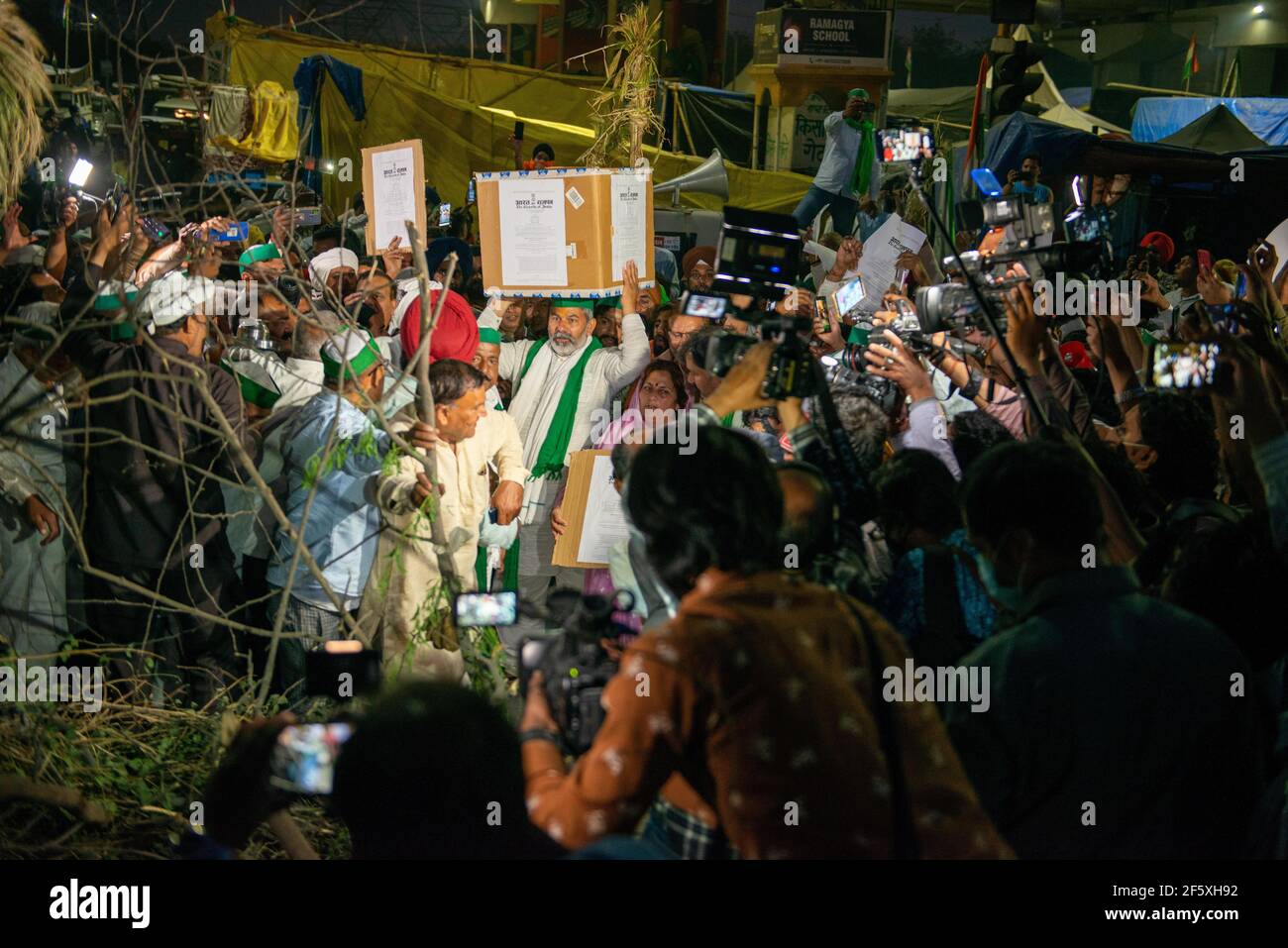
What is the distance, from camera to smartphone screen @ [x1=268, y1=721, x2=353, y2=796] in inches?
92.4

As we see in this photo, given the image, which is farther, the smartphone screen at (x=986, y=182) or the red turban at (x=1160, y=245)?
the red turban at (x=1160, y=245)

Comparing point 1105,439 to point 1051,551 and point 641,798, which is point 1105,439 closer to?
point 1051,551

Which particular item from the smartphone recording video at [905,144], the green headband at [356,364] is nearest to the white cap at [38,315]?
the green headband at [356,364]

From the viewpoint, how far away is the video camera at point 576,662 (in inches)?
91.3

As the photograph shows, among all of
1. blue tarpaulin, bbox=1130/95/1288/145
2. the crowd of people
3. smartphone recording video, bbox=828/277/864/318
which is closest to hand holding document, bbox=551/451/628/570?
the crowd of people

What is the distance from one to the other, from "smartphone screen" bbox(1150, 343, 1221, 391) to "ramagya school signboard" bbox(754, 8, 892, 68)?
14.2 meters

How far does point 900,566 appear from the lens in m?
3.10

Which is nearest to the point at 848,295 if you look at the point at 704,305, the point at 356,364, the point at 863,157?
the point at 704,305

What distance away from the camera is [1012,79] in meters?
7.23

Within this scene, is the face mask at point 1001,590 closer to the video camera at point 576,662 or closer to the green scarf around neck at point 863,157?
the video camera at point 576,662

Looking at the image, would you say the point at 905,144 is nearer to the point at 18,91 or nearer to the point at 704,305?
the point at 704,305

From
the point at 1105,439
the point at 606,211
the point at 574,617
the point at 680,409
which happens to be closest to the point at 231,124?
the point at 606,211

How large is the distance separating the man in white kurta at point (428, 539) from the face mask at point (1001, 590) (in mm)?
1723
